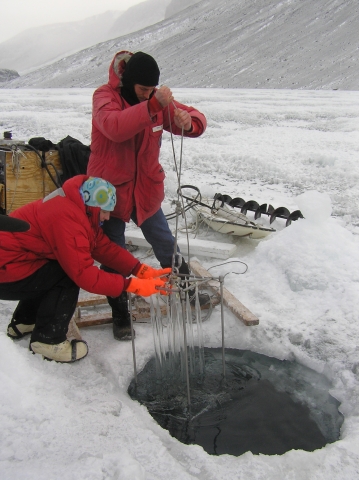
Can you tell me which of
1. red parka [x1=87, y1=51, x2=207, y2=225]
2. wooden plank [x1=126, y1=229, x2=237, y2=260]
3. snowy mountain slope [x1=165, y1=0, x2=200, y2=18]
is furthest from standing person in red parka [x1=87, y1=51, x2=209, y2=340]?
snowy mountain slope [x1=165, y1=0, x2=200, y2=18]

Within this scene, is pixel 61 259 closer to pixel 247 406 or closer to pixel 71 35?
pixel 247 406

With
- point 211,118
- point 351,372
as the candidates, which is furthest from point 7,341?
point 211,118

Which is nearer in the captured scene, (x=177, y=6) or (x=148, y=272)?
(x=148, y=272)

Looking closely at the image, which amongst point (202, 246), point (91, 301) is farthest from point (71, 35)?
point (91, 301)

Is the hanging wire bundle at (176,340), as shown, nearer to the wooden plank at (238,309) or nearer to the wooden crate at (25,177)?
the wooden plank at (238,309)

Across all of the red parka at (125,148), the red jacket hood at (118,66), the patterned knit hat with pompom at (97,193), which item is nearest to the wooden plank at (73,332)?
the red parka at (125,148)

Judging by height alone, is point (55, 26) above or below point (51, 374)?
above

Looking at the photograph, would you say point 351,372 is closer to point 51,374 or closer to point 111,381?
point 111,381

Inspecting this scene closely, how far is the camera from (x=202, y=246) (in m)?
4.16

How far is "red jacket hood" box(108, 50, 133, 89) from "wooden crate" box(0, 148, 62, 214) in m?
1.68

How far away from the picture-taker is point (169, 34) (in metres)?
58.0

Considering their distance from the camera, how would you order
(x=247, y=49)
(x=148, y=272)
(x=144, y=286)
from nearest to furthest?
1. (x=144, y=286)
2. (x=148, y=272)
3. (x=247, y=49)

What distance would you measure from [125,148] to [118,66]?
0.46 m

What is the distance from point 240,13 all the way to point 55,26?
6917cm
